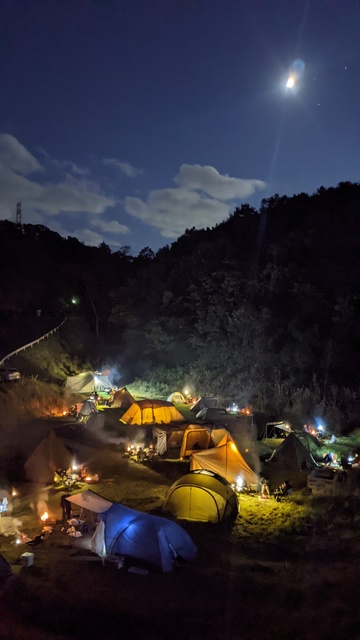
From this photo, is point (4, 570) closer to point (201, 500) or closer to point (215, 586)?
point (215, 586)

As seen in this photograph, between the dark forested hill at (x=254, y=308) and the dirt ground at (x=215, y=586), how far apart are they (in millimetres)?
10315

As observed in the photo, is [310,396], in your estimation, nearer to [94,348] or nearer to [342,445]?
[342,445]

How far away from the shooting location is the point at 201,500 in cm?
1130

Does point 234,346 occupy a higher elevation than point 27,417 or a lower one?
higher

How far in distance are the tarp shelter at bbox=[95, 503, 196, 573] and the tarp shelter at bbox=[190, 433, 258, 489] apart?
4.52m

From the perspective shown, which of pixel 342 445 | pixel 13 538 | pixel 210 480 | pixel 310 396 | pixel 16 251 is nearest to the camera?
pixel 13 538

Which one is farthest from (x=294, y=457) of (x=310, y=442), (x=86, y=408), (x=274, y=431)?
(x=86, y=408)

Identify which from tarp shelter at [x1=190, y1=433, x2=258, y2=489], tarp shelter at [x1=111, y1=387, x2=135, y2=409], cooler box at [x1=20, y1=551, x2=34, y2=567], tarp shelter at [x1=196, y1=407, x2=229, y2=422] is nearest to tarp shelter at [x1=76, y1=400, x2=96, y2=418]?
tarp shelter at [x1=111, y1=387, x2=135, y2=409]

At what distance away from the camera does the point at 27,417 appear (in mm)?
20969

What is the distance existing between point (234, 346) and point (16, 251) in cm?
2895

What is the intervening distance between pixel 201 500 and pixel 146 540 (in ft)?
8.09

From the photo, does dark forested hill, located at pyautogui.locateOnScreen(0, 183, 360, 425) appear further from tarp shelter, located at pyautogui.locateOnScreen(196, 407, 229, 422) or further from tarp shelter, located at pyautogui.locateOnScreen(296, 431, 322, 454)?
tarp shelter, located at pyautogui.locateOnScreen(296, 431, 322, 454)

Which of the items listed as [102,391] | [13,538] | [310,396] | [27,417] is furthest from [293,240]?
[13,538]

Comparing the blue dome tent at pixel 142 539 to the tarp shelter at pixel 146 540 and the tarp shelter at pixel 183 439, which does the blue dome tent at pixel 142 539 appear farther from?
the tarp shelter at pixel 183 439
